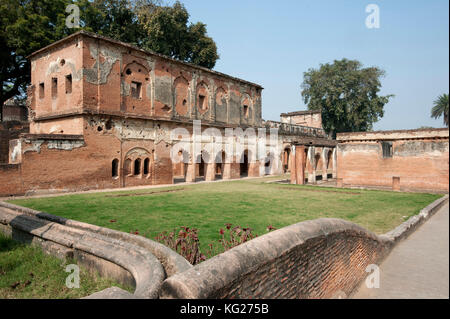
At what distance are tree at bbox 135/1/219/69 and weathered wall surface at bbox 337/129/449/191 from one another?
18203mm

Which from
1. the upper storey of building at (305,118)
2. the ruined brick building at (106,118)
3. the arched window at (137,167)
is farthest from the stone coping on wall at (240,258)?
the upper storey of building at (305,118)

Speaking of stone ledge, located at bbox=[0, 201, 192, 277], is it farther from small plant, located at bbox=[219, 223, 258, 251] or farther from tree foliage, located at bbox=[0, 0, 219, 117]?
tree foliage, located at bbox=[0, 0, 219, 117]

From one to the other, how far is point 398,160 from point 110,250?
656 inches

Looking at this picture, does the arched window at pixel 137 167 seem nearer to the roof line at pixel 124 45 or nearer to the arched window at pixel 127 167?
the arched window at pixel 127 167

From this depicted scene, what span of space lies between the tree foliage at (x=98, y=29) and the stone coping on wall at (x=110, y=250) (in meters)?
20.0

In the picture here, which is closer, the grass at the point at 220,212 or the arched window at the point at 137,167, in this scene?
the grass at the point at 220,212

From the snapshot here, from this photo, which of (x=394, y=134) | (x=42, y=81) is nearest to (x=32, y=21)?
(x=42, y=81)

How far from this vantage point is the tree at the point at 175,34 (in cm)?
2608

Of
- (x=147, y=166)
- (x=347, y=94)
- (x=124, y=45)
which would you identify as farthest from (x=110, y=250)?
(x=347, y=94)

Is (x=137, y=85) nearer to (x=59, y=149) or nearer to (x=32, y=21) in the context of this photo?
(x=59, y=149)

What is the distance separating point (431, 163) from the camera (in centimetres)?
1549

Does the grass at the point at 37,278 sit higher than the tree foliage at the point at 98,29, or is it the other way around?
the tree foliage at the point at 98,29

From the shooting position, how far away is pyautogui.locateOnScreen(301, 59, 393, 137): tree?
41250 mm

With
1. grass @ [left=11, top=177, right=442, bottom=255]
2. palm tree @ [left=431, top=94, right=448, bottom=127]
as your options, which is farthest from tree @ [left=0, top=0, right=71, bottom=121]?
palm tree @ [left=431, top=94, right=448, bottom=127]
